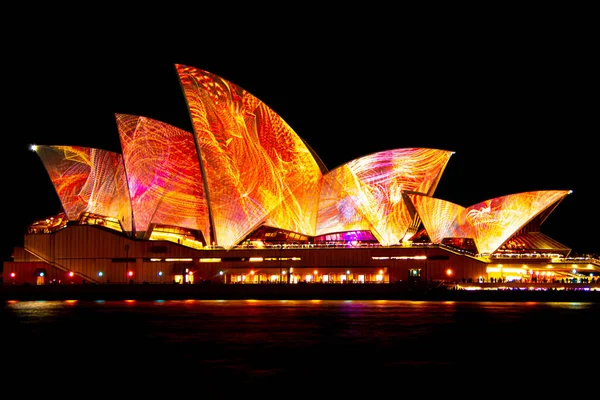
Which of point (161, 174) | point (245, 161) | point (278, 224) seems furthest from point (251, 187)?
point (161, 174)

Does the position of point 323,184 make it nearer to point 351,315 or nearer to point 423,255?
point 423,255

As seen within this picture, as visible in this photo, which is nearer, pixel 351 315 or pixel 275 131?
pixel 351 315

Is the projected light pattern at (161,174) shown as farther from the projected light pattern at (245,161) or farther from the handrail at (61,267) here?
the handrail at (61,267)

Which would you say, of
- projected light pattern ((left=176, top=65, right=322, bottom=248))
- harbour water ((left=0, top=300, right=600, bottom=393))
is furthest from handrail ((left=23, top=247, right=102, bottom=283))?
harbour water ((left=0, top=300, right=600, bottom=393))

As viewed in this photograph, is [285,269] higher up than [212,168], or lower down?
lower down

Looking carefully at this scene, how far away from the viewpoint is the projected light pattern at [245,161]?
5519 cm

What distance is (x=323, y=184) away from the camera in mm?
61719

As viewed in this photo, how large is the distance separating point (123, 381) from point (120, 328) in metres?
12.5

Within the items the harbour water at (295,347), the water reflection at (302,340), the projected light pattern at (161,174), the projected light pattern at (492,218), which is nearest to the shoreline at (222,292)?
the projected light pattern at (161,174)

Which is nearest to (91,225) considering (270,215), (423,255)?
(270,215)

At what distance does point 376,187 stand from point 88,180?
2384 centimetres

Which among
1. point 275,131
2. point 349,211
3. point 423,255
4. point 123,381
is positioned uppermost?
point 275,131

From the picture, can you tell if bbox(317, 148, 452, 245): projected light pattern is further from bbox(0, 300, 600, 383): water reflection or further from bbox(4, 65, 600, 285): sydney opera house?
bbox(0, 300, 600, 383): water reflection

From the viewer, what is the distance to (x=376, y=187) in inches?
2427
